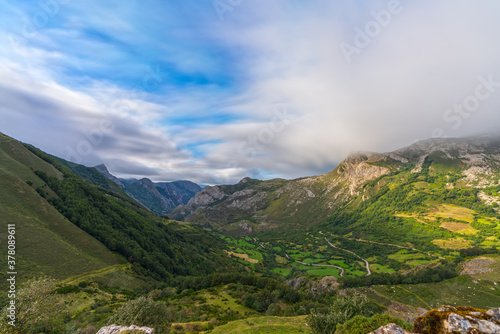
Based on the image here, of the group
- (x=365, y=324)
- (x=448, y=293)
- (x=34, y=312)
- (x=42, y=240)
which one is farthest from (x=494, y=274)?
(x=42, y=240)

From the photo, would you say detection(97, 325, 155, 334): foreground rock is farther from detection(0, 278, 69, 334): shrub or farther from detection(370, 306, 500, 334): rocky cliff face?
detection(370, 306, 500, 334): rocky cliff face

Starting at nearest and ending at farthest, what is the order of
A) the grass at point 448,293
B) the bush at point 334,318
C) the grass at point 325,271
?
the bush at point 334,318 → the grass at point 448,293 → the grass at point 325,271

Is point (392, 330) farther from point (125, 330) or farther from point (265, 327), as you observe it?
point (265, 327)

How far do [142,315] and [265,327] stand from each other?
989 inches

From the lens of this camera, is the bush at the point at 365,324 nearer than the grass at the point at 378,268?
Yes

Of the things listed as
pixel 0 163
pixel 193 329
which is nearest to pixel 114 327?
pixel 193 329

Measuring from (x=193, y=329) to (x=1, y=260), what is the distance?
236ft

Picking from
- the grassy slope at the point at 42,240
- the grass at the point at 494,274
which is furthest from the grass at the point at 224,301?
the grass at the point at 494,274

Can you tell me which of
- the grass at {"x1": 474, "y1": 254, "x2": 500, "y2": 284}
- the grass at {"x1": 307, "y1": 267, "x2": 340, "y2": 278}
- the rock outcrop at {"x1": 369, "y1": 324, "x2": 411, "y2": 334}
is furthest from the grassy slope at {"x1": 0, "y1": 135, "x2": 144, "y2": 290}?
the grass at {"x1": 474, "y1": 254, "x2": 500, "y2": 284}

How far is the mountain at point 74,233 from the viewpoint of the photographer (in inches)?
3105

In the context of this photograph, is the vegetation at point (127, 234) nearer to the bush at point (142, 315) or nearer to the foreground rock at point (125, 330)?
the bush at point (142, 315)

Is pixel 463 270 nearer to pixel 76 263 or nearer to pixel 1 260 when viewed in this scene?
pixel 76 263

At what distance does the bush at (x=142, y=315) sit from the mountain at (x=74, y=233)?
66.7 m

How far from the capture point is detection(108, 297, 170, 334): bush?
28.2m
